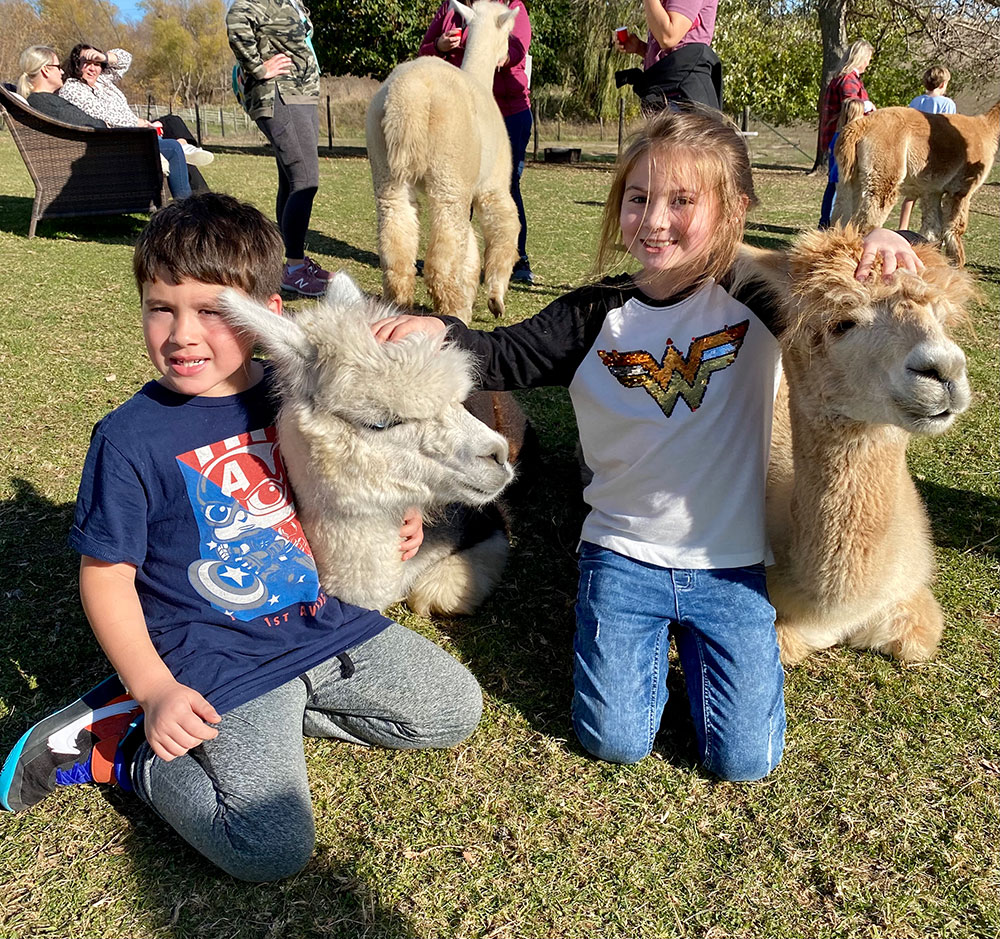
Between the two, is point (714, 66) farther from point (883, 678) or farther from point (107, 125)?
point (107, 125)

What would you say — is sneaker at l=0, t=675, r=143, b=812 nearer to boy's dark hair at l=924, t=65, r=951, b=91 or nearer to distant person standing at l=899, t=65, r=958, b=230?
distant person standing at l=899, t=65, r=958, b=230

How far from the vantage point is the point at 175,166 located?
800cm

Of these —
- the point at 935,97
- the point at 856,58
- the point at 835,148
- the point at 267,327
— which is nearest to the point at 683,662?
the point at 267,327

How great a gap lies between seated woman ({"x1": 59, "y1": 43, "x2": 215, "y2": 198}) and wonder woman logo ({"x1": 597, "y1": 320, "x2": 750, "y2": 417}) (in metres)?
7.29

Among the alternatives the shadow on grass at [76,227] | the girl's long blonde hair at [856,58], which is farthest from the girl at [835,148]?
the shadow on grass at [76,227]

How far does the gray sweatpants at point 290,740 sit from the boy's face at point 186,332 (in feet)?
2.63

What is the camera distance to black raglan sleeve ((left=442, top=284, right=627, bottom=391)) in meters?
2.27

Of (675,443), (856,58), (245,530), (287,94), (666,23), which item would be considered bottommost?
(245,530)

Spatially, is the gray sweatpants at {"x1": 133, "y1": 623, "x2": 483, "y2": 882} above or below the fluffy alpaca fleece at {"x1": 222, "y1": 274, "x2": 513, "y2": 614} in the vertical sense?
below

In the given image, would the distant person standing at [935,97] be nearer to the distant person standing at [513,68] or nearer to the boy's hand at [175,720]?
the distant person standing at [513,68]

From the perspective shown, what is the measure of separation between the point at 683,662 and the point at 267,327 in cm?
144

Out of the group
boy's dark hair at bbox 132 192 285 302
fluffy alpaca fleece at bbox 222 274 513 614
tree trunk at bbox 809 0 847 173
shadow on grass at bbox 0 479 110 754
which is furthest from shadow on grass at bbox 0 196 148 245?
tree trunk at bbox 809 0 847 173

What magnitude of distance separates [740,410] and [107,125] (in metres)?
8.44

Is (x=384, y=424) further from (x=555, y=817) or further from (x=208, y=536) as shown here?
(x=555, y=817)
